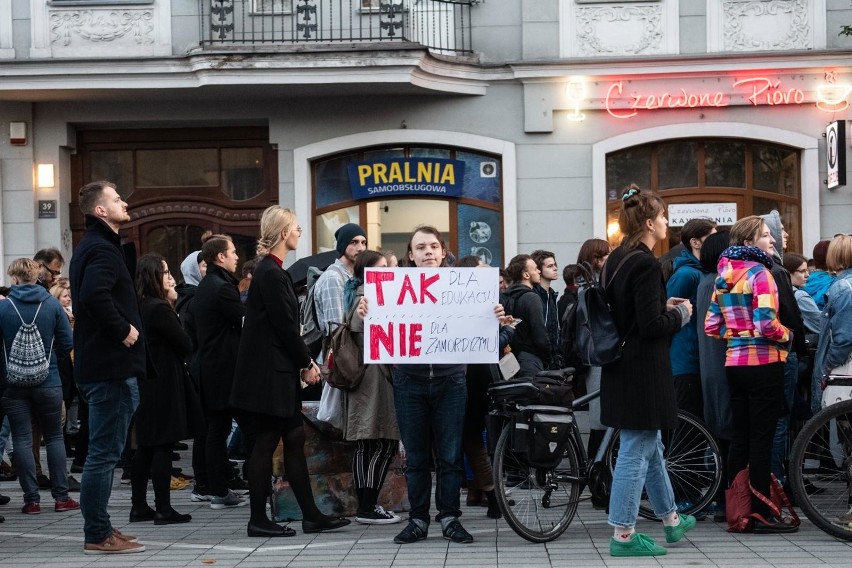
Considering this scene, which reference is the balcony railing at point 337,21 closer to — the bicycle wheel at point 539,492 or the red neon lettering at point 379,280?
the red neon lettering at point 379,280

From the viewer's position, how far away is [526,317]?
30.3ft

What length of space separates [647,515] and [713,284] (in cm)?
158

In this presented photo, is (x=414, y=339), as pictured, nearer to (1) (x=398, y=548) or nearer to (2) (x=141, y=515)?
(1) (x=398, y=548)

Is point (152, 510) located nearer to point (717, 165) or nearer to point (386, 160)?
point (386, 160)

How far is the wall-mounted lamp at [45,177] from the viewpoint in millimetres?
16188

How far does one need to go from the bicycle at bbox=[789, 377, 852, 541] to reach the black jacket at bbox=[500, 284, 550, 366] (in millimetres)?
2400

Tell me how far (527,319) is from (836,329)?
7.61ft

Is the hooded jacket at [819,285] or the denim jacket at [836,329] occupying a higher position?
the hooded jacket at [819,285]

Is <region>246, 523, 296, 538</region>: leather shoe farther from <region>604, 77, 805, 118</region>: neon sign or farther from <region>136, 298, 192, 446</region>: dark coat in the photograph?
<region>604, 77, 805, 118</region>: neon sign

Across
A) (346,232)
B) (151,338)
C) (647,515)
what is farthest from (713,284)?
(151,338)

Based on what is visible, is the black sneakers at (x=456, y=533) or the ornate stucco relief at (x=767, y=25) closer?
the black sneakers at (x=456, y=533)

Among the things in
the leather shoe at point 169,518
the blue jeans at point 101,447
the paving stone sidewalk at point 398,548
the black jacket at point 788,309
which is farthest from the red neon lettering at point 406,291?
the leather shoe at point 169,518

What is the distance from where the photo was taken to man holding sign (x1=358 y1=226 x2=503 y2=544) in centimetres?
734

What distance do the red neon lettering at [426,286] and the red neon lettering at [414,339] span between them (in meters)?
0.17
